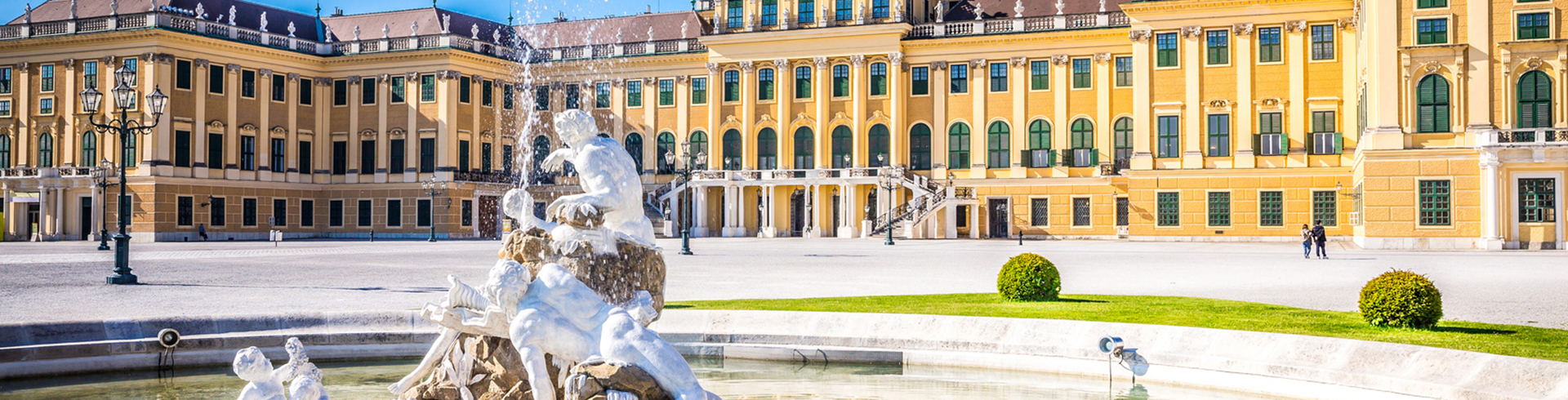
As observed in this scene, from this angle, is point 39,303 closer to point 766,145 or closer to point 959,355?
point 959,355

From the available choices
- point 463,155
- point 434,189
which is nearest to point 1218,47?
point 463,155

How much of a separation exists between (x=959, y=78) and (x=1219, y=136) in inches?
415

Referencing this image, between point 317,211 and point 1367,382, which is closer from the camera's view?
point 1367,382

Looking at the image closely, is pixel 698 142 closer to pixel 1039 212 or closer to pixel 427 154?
pixel 427 154

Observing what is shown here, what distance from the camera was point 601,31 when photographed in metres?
59.2

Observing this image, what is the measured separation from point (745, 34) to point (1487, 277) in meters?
35.4

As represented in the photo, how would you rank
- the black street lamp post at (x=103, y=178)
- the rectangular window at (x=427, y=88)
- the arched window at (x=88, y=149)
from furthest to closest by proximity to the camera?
the rectangular window at (x=427, y=88), the arched window at (x=88, y=149), the black street lamp post at (x=103, y=178)

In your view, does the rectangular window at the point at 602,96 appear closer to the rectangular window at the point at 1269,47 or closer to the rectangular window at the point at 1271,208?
the rectangular window at the point at 1269,47

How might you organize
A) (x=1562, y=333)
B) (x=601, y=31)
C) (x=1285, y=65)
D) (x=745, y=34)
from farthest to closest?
(x=601, y=31)
(x=745, y=34)
(x=1285, y=65)
(x=1562, y=333)

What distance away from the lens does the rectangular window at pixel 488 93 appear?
180 ft

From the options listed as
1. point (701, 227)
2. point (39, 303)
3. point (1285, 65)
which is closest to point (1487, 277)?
point (39, 303)

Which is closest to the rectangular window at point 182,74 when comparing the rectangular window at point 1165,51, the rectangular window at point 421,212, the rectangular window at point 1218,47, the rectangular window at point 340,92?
the rectangular window at point 340,92

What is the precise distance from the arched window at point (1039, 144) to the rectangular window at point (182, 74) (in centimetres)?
3237

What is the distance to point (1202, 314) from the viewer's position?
12391 mm
